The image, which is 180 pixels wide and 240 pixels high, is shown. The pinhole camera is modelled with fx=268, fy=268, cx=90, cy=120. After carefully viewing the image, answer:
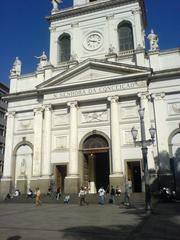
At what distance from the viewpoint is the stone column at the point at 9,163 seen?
28.7m

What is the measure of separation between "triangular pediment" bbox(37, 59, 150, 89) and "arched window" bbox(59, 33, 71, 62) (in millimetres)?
4901

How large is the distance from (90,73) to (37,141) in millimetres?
9109

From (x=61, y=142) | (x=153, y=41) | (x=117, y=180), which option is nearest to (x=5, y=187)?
(x=61, y=142)

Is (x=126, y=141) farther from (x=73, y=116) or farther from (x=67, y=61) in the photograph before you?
(x=67, y=61)

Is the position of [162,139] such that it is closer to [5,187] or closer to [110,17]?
[110,17]

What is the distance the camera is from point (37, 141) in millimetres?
28438

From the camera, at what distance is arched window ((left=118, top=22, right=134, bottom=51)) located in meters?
30.6

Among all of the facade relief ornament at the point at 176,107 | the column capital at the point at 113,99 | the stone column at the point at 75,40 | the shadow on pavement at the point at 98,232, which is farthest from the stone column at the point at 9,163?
the shadow on pavement at the point at 98,232

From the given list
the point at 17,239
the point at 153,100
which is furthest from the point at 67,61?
the point at 17,239

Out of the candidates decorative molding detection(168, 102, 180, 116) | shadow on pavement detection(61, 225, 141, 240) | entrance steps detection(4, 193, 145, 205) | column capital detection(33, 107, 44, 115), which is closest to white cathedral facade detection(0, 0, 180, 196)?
decorative molding detection(168, 102, 180, 116)

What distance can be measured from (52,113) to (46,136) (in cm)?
277

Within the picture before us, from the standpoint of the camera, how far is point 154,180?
23688 millimetres

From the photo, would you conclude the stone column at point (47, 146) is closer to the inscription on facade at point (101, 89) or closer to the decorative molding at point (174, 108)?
the inscription on facade at point (101, 89)

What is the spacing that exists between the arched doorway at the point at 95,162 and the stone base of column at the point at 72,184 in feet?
5.41
